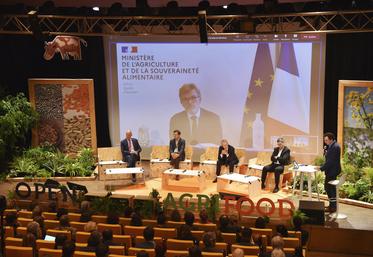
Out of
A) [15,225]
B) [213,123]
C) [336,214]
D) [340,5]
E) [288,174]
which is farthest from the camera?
[213,123]

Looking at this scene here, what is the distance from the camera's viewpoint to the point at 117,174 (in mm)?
12461

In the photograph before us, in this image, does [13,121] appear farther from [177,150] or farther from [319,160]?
[319,160]

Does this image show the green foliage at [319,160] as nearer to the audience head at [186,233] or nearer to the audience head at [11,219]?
the audience head at [186,233]

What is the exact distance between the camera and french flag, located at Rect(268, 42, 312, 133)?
12406mm

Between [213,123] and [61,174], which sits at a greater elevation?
[213,123]

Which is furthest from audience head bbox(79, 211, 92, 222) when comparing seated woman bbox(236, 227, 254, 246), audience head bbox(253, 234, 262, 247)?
audience head bbox(253, 234, 262, 247)

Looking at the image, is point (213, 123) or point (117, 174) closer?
point (117, 174)

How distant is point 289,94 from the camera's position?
41.1 ft

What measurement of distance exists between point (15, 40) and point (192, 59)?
4.58 meters

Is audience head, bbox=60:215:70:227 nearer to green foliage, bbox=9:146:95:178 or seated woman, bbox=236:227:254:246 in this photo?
seated woman, bbox=236:227:254:246

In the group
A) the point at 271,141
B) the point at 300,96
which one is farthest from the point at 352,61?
the point at 271,141

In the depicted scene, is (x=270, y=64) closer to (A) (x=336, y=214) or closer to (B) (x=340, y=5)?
(B) (x=340, y=5)

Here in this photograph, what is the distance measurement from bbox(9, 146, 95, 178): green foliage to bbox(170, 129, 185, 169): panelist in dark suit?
2.11m

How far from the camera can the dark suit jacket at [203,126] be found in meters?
13.3
